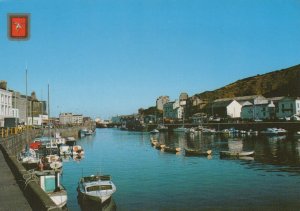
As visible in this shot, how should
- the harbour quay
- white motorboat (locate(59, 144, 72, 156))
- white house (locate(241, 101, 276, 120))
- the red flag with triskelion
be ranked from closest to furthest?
the red flag with triskelion → the harbour quay → white motorboat (locate(59, 144, 72, 156)) → white house (locate(241, 101, 276, 120))

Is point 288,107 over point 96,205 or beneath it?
over

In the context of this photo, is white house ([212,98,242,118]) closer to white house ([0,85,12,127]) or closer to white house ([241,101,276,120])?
white house ([241,101,276,120])

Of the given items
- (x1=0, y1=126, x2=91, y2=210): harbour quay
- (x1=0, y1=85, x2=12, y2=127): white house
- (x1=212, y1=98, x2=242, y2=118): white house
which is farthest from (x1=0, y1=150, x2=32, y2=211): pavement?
(x1=212, y1=98, x2=242, y2=118): white house

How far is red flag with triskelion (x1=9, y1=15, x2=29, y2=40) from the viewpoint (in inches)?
570

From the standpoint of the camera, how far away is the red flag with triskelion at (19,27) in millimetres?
14484

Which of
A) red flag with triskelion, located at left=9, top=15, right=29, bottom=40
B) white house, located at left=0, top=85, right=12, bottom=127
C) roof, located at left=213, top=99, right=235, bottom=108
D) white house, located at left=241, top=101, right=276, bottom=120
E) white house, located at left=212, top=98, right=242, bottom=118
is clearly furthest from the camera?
roof, located at left=213, top=99, right=235, bottom=108

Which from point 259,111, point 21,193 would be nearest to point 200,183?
point 21,193

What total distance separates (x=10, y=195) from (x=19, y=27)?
8.36 metres

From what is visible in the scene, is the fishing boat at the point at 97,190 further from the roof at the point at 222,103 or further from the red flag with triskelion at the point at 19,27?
the roof at the point at 222,103

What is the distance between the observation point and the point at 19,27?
14664mm

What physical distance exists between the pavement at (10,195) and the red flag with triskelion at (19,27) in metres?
7.12

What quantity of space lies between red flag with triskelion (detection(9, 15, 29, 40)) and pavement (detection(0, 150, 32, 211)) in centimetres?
712

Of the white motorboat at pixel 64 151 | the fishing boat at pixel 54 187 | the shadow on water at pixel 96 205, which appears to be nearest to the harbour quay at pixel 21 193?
the fishing boat at pixel 54 187

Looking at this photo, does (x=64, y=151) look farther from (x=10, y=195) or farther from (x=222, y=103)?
(x=222, y=103)
